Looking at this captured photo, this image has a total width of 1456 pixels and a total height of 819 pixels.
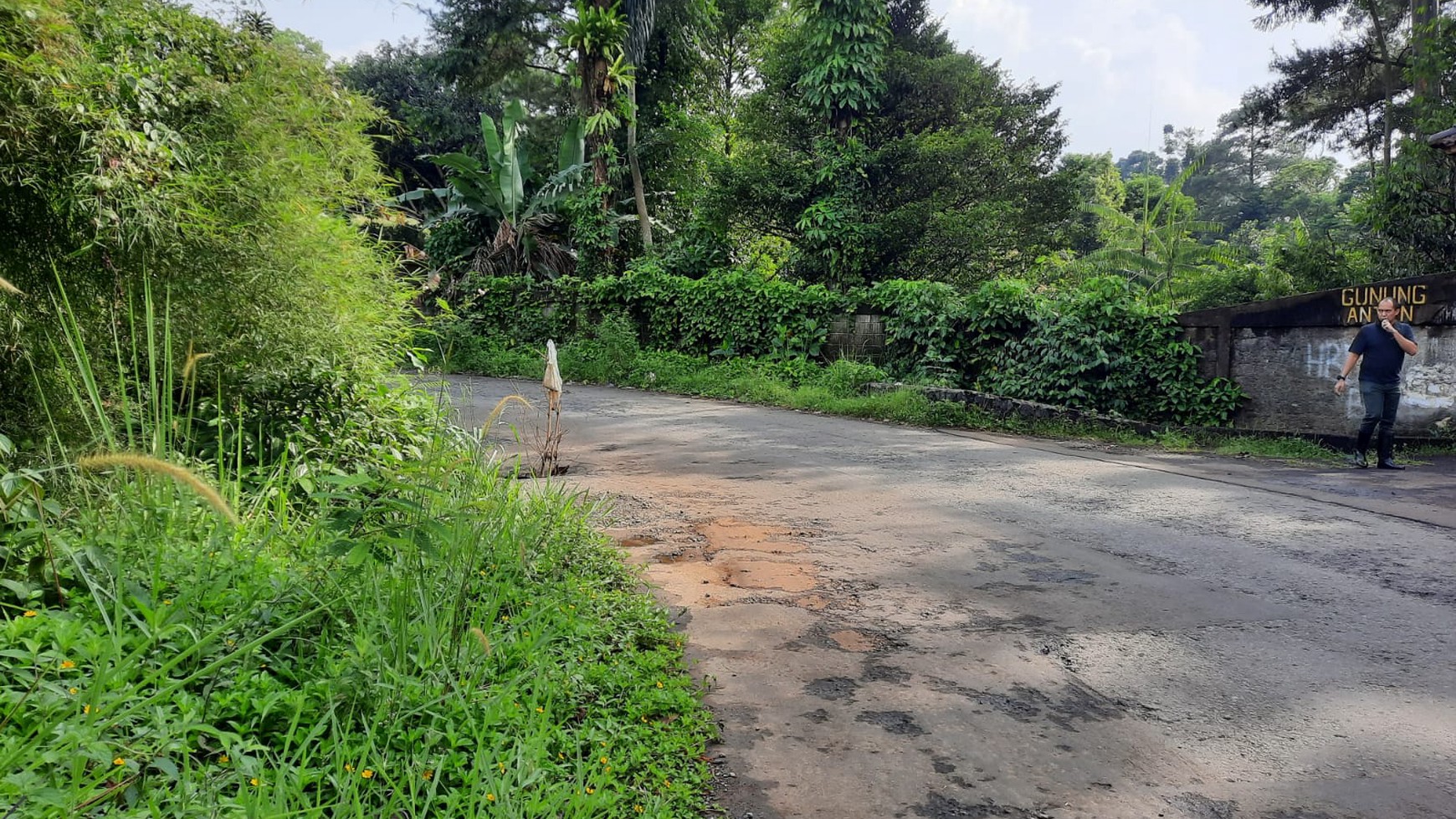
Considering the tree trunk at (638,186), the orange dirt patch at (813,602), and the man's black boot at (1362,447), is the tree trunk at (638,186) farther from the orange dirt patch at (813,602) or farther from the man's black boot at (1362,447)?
the orange dirt patch at (813,602)

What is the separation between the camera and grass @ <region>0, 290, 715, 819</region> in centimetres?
230

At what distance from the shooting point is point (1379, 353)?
31.9 feet

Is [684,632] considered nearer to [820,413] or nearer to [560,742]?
[560,742]

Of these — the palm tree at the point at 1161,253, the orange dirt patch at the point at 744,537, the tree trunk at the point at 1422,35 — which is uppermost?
the tree trunk at the point at 1422,35

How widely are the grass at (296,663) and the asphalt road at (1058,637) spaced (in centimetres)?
50

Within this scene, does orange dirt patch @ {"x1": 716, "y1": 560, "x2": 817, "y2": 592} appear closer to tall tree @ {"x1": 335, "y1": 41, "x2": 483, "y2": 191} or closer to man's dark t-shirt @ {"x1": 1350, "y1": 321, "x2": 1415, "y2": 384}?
man's dark t-shirt @ {"x1": 1350, "y1": 321, "x2": 1415, "y2": 384}

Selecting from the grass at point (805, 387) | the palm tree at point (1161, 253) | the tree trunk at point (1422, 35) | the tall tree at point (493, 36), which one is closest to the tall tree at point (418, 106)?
the tall tree at point (493, 36)

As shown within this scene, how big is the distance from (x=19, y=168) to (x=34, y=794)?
285cm

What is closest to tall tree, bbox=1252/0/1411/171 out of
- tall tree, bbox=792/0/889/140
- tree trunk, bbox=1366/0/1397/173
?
tree trunk, bbox=1366/0/1397/173

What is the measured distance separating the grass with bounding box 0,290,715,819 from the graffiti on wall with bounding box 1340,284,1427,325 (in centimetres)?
1102

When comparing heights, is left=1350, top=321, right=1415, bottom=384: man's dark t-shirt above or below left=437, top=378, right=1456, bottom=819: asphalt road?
above

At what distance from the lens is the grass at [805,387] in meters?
11.3

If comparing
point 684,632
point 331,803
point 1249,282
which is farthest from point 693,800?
point 1249,282

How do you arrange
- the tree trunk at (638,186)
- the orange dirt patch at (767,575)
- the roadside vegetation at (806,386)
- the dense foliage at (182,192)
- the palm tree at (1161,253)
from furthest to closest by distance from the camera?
the palm tree at (1161,253), the tree trunk at (638,186), the roadside vegetation at (806,386), the orange dirt patch at (767,575), the dense foliage at (182,192)
